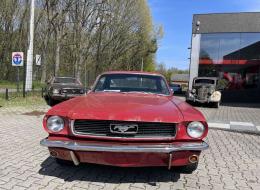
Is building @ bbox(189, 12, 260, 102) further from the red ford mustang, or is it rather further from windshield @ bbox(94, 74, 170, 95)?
the red ford mustang

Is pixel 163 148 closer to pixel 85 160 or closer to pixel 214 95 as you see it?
pixel 85 160

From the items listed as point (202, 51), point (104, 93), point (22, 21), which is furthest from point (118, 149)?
point (22, 21)

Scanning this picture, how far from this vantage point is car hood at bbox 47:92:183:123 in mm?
4527

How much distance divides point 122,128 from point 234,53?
25.6 metres

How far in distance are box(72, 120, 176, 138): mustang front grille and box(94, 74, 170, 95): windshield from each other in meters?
1.83

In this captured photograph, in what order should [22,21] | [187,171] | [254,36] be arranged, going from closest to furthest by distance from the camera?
[187,171] < [254,36] < [22,21]

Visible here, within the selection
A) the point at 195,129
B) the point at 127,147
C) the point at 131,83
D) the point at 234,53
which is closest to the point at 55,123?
the point at 127,147

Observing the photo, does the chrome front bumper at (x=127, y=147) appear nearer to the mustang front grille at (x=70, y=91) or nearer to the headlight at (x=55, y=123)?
the headlight at (x=55, y=123)

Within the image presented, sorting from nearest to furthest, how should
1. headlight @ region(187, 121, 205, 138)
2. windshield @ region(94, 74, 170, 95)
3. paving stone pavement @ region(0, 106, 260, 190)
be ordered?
headlight @ region(187, 121, 205, 138), paving stone pavement @ region(0, 106, 260, 190), windshield @ region(94, 74, 170, 95)

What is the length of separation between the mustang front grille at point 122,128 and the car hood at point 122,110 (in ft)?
0.24

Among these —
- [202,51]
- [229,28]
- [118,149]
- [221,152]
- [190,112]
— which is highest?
[229,28]

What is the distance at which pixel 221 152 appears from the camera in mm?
7199

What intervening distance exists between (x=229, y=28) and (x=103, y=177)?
25.7m

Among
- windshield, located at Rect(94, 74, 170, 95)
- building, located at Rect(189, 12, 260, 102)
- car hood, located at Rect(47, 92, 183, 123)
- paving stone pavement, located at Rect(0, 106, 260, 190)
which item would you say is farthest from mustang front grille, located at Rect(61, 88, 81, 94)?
building, located at Rect(189, 12, 260, 102)
